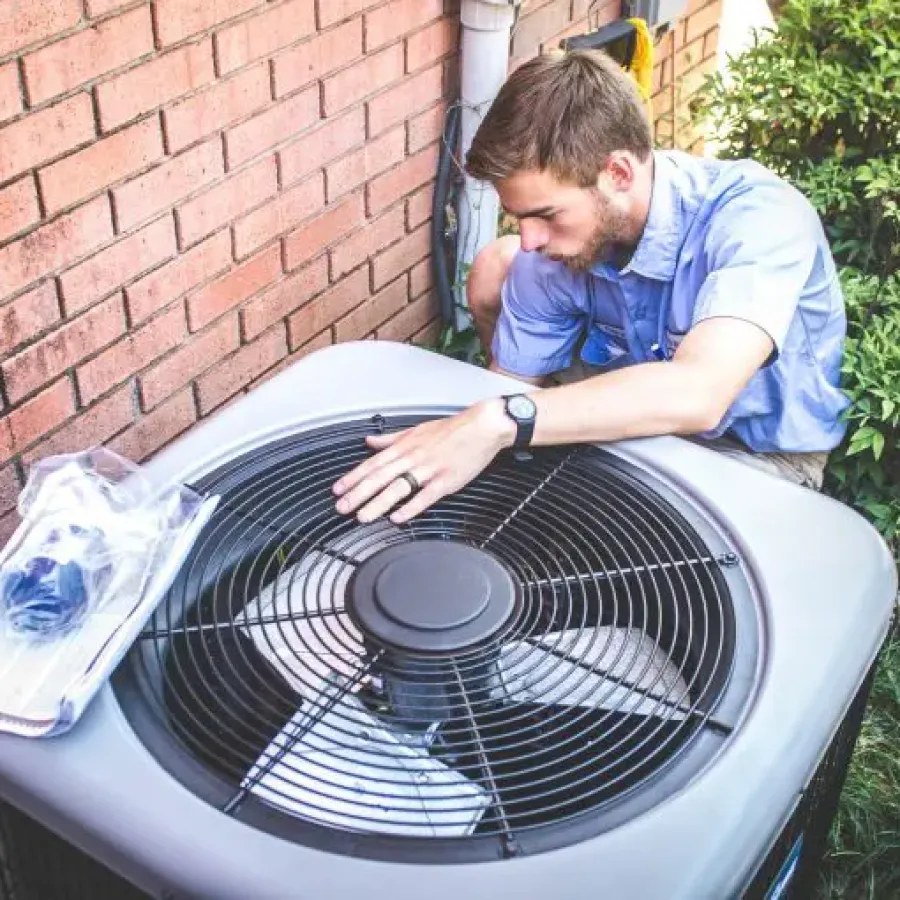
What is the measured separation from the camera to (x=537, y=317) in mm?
2564

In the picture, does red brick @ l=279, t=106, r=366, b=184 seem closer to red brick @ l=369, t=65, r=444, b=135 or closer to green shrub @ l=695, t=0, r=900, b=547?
red brick @ l=369, t=65, r=444, b=135

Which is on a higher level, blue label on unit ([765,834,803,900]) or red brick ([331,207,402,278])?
red brick ([331,207,402,278])

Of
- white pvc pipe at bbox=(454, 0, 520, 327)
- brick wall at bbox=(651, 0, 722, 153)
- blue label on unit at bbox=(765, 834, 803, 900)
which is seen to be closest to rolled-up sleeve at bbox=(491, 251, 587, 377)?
white pvc pipe at bbox=(454, 0, 520, 327)

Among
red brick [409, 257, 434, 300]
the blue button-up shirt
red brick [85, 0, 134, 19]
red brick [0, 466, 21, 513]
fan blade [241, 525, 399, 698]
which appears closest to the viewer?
fan blade [241, 525, 399, 698]

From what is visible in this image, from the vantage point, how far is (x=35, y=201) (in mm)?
1915

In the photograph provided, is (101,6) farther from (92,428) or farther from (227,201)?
(92,428)

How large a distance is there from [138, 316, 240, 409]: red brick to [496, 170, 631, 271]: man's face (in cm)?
61

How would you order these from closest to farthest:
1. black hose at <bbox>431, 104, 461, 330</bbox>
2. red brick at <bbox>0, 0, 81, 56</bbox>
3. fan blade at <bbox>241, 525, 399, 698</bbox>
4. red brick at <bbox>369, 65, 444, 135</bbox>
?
fan blade at <bbox>241, 525, 399, 698</bbox>, red brick at <bbox>0, 0, 81, 56</bbox>, red brick at <bbox>369, 65, 444, 135</bbox>, black hose at <bbox>431, 104, 461, 330</bbox>

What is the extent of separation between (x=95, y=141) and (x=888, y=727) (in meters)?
1.89

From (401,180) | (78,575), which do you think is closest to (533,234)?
(401,180)

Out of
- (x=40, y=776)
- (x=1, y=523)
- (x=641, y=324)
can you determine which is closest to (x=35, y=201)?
(x=1, y=523)

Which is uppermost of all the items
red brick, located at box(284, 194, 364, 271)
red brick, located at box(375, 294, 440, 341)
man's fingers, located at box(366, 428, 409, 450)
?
man's fingers, located at box(366, 428, 409, 450)

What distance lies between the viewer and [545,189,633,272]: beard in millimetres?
2236

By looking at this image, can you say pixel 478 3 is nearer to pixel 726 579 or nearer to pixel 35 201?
pixel 35 201
